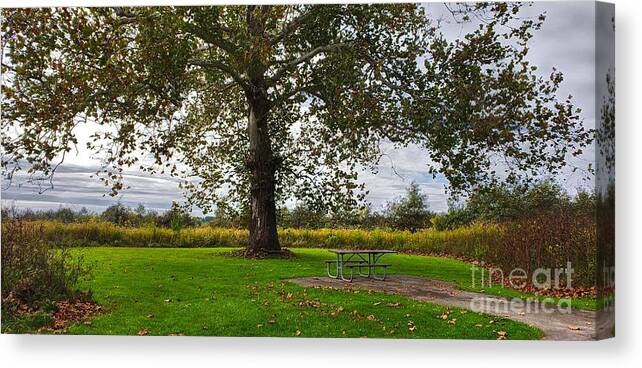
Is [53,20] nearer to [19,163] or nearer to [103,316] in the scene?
[19,163]

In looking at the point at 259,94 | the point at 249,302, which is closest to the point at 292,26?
the point at 259,94

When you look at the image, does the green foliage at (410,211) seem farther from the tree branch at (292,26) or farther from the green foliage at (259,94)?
the tree branch at (292,26)

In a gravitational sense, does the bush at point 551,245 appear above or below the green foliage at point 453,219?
below

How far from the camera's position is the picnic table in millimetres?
9427

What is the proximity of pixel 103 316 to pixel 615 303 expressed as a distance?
669 cm

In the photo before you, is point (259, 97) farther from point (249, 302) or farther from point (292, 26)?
point (249, 302)

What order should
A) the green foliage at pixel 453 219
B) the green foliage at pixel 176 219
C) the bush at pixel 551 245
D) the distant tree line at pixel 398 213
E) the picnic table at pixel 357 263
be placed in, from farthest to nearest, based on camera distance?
1. the green foliage at pixel 176 219
2. the picnic table at pixel 357 263
3. the green foliage at pixel 453 219
4. the distant tree line at pixel 398 213
5. the bush at pixel 551 245

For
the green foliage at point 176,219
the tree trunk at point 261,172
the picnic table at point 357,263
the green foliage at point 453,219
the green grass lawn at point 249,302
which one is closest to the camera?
the green grass lawn at point 249,302

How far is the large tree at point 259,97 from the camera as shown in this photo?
9.23m

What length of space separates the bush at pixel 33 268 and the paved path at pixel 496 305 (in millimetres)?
3116

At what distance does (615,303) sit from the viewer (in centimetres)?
873

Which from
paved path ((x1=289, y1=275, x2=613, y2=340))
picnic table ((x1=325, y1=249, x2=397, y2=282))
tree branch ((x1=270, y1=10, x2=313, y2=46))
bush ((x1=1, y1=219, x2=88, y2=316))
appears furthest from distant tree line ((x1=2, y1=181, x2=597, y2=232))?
tree branch ((x1=270, y1=10, x2=313, y2=46))

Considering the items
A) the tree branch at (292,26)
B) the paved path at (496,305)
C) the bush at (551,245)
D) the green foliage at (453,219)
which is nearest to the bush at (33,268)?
the paved path at (496,305)

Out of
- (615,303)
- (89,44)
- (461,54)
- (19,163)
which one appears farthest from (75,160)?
(615,303)
